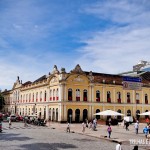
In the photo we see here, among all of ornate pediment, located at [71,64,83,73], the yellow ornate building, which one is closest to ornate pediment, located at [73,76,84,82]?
the yellow ornate building

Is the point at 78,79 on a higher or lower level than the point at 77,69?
lower

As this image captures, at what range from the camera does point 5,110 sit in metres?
91.9

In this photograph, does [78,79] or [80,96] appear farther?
[80,96]

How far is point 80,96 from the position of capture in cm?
5241

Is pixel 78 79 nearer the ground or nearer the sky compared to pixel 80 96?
nearer the sky

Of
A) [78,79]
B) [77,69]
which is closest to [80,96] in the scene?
[78,79]

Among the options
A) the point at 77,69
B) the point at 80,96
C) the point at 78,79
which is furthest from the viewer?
the point at 80,96

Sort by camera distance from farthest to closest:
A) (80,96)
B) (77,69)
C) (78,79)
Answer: (80,96) < (78,79) < (77,69)

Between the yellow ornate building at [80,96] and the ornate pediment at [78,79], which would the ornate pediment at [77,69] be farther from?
the ornate pediment at [78,79]

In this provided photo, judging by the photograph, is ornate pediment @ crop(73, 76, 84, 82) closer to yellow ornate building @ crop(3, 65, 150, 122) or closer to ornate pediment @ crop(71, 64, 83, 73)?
yellow ornate building @ crop(3, 65, 150, 122)

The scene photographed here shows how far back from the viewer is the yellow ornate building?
50.9 m

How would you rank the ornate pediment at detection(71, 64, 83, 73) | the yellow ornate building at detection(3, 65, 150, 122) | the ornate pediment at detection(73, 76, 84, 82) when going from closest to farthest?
1. the yellow ornate building at detection(3, 65, 150, 122)
2. the ornate pediment at detection(71, 64, 83, 73)
3. the ornate pediment at detection(73, 76, 84, 82)

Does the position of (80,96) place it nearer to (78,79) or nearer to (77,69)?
(78,79)

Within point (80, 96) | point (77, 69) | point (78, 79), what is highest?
point (77, 69)
